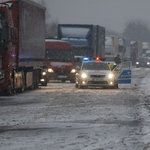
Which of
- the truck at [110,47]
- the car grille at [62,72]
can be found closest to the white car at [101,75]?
the car grille at [62,72]

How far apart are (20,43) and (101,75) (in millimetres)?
5564

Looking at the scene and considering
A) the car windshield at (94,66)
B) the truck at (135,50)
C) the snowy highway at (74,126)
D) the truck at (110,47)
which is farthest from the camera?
the truck at (135,50)

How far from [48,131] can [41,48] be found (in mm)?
14332

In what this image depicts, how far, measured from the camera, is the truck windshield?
94.3 feet

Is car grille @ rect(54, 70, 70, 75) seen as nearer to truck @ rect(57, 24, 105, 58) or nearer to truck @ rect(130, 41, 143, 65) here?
truck @ rect(57, 24, 105, 58)

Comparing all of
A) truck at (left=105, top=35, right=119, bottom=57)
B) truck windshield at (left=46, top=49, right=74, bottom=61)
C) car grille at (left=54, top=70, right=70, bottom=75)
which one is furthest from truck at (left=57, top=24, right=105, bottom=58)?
truck at (left=105, top=35, right=119, bottom=57)

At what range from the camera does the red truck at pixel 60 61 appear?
91.7 ft

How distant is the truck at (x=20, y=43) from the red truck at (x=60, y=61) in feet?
15.8

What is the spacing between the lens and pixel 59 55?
28.9 metres

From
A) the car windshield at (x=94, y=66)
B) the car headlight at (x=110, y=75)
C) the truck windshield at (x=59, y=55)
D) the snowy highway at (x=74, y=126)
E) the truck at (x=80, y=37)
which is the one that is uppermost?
the truck at (x=80, y=37)

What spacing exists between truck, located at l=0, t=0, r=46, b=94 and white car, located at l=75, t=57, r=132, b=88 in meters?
2.23

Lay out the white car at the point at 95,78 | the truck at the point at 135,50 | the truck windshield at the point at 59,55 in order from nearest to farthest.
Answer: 1. the white car at the point at 95,78
2. the truck windshield at the point at 59,55
3. the truck at the point at 135,50

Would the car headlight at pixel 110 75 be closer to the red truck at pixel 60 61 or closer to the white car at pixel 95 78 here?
the white car at pixel 95 78

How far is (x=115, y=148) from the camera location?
7195 millimetres
